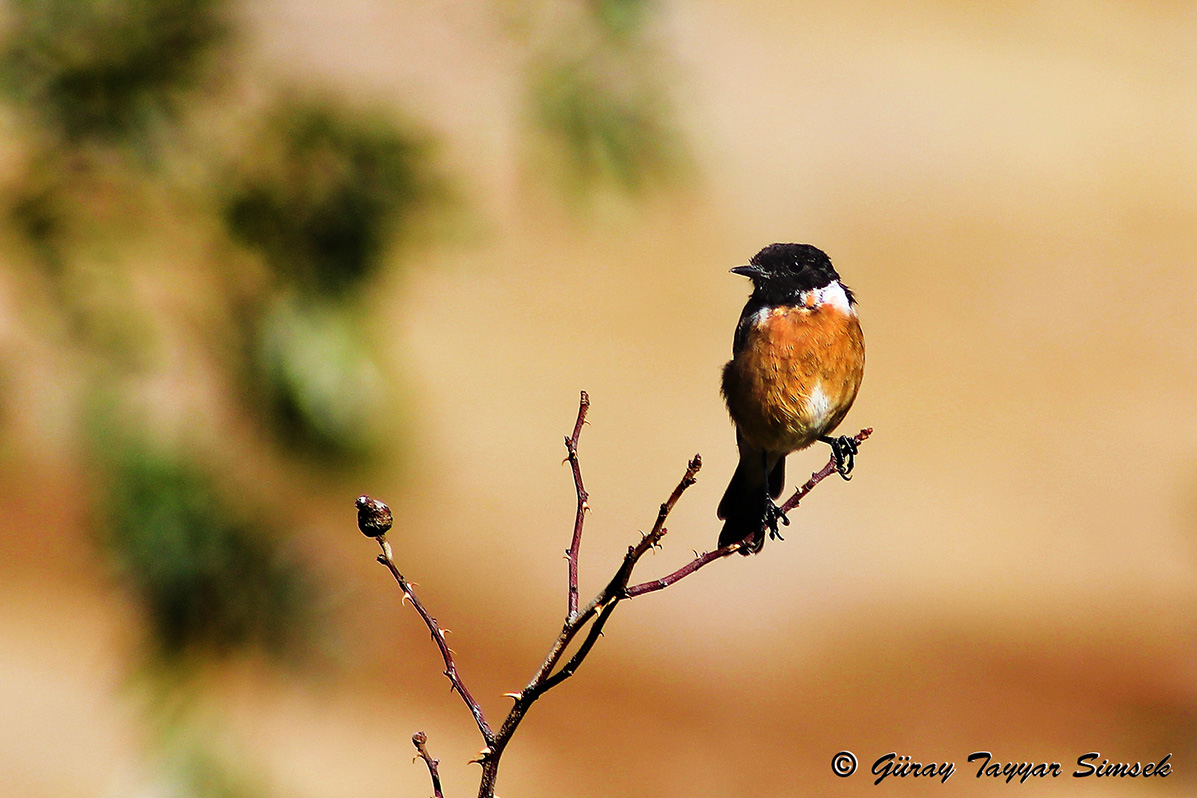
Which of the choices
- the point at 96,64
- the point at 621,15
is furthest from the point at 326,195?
the point at 621,15

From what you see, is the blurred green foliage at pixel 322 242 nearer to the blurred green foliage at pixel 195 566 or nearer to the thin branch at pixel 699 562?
the blurred green foliage at pixel 195 566

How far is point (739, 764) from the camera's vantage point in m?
8.21

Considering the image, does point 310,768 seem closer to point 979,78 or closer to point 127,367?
point 127,367

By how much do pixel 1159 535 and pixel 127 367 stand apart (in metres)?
9.07

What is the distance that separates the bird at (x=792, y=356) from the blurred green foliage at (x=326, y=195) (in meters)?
1.52

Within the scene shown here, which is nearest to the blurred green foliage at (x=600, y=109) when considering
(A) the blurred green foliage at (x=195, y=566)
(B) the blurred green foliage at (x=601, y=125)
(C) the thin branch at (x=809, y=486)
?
(B) the blurred green foliage at (x=601, y=125)

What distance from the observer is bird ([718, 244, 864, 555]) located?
279cm

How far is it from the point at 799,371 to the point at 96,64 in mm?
2575

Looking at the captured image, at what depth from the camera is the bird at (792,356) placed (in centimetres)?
279

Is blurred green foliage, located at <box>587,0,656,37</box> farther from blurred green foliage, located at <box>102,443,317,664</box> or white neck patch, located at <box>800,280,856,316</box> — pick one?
blurred green foliage, located at <box>102,443,317,664</box>

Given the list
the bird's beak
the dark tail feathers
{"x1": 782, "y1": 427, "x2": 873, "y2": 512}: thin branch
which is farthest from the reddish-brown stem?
the dark tail feathers

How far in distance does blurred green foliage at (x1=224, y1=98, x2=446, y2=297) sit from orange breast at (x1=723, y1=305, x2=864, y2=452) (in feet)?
5.13

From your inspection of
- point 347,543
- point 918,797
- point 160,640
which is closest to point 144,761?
point 160,640

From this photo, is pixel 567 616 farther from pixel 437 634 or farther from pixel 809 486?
pixel 809 486
